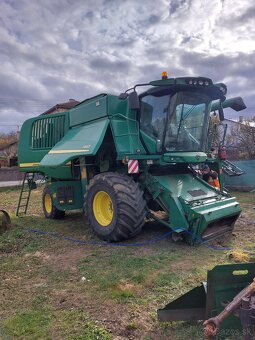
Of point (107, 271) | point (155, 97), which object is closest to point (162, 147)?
point (155, 97)

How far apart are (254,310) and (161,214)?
4737 mm

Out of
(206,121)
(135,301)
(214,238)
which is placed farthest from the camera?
(206,121)

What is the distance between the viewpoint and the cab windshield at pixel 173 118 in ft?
18.9

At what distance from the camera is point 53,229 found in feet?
22.9

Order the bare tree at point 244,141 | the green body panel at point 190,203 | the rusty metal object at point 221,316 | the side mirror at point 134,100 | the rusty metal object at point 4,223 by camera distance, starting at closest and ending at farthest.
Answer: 1. the rusty metal object at point 221,316
2. the green body panel at point 190,203
3. the side mirror at point 134,100
4. the rusty metal object at point 4,223
5. the bare tree at point 244,141

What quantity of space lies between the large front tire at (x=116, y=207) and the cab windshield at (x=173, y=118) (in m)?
1.10

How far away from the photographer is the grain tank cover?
5.74m

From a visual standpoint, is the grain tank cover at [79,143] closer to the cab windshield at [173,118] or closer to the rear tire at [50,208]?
the cab windshield at [173,118]

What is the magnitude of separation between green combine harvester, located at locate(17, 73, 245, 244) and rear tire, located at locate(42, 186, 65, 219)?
1481 mm

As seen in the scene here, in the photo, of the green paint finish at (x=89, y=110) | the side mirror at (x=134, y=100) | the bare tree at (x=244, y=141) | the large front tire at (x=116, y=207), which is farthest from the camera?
the bare tree at (x=244, y=141)

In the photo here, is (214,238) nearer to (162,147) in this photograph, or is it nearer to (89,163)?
(162,147)

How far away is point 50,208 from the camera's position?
27.1ft

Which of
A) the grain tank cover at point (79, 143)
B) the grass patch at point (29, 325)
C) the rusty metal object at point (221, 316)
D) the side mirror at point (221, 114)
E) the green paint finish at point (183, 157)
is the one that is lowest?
the grass patch at point (29, 325)

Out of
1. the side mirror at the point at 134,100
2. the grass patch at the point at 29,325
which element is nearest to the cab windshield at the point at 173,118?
the side mirror at the point at 134,100
